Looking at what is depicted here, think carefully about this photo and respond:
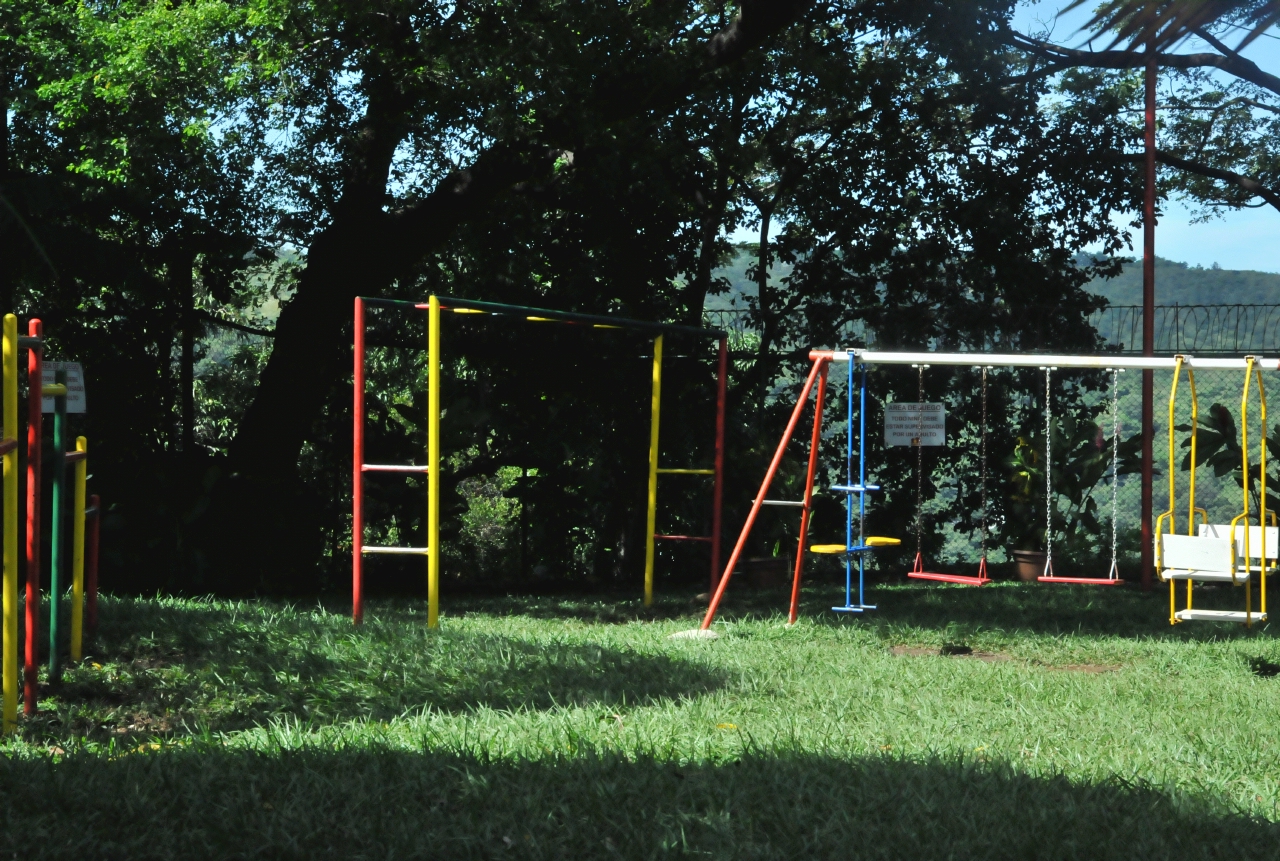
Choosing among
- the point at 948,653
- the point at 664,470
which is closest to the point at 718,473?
the point at 664,470

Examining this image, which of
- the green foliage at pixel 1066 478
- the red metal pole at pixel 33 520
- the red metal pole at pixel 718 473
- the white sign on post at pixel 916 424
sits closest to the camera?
the red metal pole at pixel 33 520

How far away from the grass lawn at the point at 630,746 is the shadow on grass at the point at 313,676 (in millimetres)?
17

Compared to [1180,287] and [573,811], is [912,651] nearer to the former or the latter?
[573,811]

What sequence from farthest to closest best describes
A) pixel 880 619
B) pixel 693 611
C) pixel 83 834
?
pixel 693 611
pixel 880 619
pixel 83 834

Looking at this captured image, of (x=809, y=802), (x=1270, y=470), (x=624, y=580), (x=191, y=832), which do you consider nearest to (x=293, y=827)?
(x=191, y=832)

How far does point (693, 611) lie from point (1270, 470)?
25.6ft

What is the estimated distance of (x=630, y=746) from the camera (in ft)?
14.7

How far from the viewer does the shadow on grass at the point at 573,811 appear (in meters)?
3.48

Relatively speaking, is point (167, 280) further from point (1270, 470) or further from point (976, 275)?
point (1270, 470)

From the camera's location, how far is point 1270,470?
1452 cm

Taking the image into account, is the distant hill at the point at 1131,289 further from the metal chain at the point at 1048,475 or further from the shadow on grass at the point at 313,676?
the shadow on grass at the point at 313,676

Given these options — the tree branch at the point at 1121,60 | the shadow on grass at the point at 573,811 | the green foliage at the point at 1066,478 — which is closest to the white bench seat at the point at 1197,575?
the shadow on grass at the point at 573,811

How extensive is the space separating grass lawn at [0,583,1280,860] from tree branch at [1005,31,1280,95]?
711cm

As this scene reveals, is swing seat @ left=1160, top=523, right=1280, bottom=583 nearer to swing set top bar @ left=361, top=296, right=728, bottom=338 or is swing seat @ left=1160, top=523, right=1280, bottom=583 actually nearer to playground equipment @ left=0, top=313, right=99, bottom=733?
swing set top bar @ left=361, top=296, right=728, bottom=338
